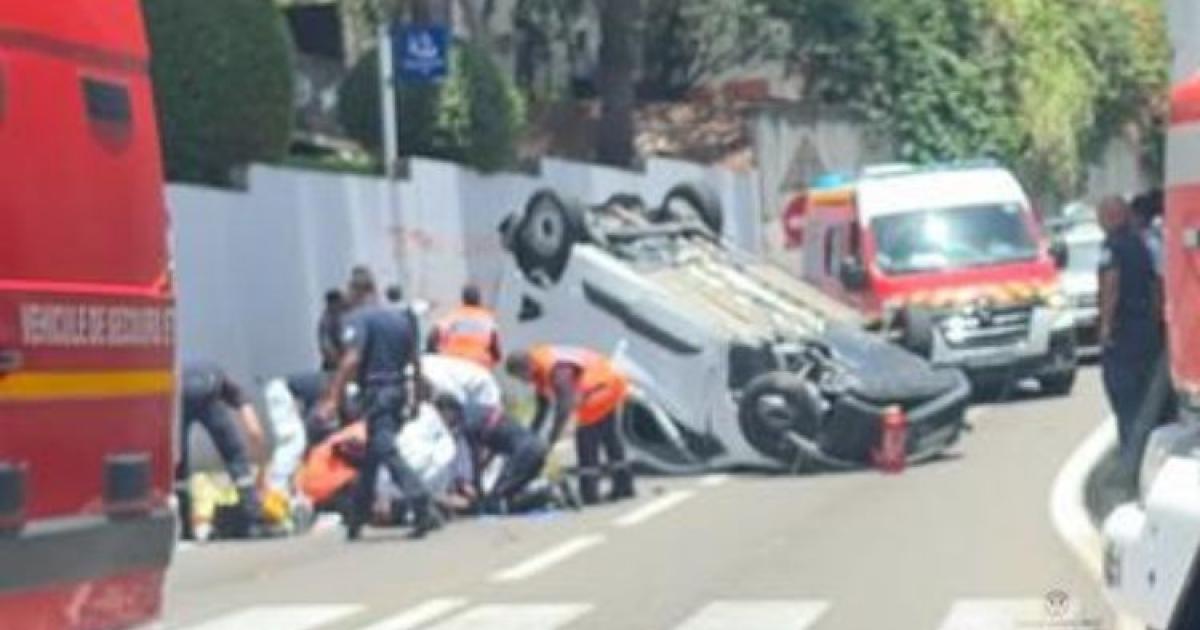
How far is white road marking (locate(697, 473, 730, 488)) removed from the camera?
2167 cm

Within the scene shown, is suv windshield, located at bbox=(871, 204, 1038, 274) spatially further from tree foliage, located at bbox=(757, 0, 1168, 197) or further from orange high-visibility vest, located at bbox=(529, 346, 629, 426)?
tree foliage, located at bbox=(757, 0, 1168, 197)

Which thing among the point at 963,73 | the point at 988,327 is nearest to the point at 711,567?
the point at 988,327

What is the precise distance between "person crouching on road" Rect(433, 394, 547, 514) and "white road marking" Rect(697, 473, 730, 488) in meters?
2.27

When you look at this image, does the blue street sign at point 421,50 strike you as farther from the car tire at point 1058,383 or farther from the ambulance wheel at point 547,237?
the car tire at point 1058,383

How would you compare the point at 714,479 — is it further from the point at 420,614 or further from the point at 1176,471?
the point at 1176,471

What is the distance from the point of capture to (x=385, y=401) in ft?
60.4

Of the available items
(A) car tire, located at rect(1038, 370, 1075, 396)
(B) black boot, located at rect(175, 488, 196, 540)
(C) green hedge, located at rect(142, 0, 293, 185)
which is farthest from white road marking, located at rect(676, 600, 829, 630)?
(A) car tire, located at rect(1038, 370, 1075, 396)

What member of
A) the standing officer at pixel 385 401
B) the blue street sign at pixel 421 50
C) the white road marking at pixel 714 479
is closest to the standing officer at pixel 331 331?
the white road marking at pixel 714 479

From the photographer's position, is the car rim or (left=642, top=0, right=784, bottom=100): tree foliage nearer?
the car rim

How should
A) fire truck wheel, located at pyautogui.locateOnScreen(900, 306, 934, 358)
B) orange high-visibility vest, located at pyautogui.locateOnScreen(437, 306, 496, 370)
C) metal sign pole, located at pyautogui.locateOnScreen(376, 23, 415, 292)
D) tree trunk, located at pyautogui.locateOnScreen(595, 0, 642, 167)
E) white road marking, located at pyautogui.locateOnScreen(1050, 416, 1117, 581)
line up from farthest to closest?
tree trunk, located at pyautogui.locateOnScreen(595, 0, 642, 167), metal sign pole, located at pyautogui.locateOnScreen(376, 23, 415, 292), fire truck wheel, located at pyautogui.locateOnScreen(900, 306, 934, 358), orange high-visibility vest, located at pyautogui.locateOnScreen(437, 306, 496, 370), white road marking, located at pyautogui.locateOnScreen(1050, 416, 1117, 581)

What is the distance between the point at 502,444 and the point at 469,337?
1844mm

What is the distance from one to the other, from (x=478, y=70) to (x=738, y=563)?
18660 millimetres

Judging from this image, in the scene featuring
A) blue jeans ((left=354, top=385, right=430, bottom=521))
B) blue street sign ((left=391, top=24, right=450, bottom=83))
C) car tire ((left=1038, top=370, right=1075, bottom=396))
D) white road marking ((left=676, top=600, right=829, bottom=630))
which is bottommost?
car tire ((left=1038, top=370, right=1075, bottom=396))

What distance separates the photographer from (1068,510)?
17.8m
